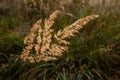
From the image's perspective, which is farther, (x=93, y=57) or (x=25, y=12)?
(x=25, y=12)

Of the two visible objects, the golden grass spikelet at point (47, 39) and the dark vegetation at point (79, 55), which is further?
the dark vegetation at point (79, 55)

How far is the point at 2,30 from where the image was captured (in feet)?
15.9

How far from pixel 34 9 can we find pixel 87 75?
204 centimetres

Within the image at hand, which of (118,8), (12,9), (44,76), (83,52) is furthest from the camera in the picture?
(12,9)

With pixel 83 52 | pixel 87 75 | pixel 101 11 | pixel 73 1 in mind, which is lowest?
pixel 87 75

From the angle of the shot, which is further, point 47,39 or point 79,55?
point 79,55

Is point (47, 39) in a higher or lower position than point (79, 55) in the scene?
higher

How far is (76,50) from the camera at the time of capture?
13.5 feet

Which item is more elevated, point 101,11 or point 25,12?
point 25,12

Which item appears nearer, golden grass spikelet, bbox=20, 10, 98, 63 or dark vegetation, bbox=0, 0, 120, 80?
golden grass spikelet, bbox=20, 10, 98, 63

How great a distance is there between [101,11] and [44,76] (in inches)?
64.9

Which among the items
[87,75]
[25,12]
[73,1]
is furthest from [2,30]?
[87,75]

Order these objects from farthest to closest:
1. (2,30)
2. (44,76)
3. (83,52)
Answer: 1. (2,30)
2. (83,52)
3. (44,76)

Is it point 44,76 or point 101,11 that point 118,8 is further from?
point 44,76
